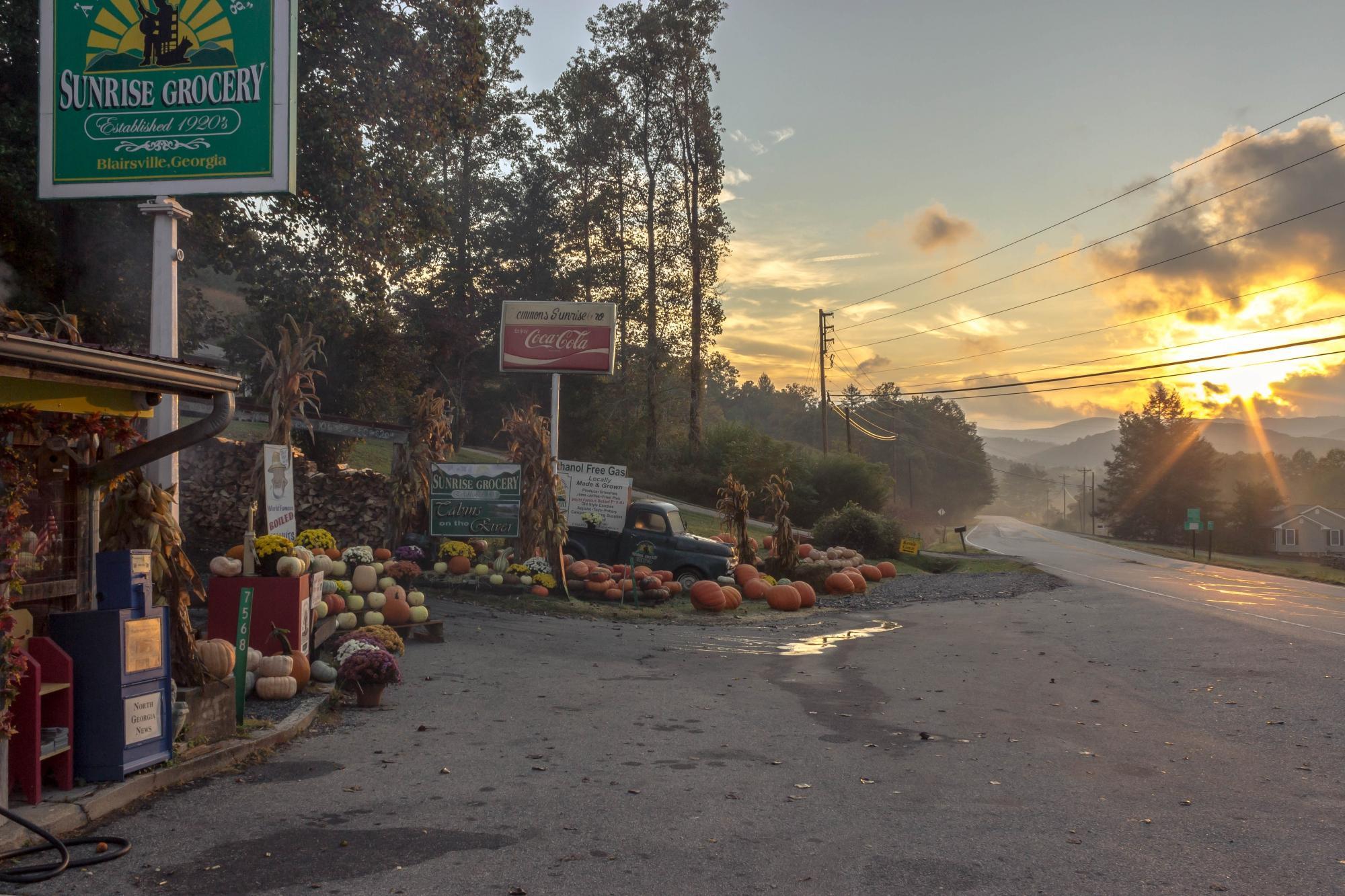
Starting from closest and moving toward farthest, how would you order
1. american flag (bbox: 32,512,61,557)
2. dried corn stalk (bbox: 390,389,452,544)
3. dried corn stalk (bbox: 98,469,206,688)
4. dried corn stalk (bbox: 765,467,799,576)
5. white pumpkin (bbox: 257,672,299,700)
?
1. american flag (bbox: 32,512,61,557)
2. dried corn stalk (bbox: 98,469,206,688)
3. white pumpkin (bbox: 257,672,299,700)
4. dried corn stalk (bbox: 390,389,452,544)
5. dried corn stalk (bbox: 765,467,799,576)

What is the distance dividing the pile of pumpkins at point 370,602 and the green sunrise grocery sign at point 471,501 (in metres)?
4.11

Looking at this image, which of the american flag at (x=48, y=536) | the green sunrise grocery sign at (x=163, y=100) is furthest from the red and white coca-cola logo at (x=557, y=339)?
the american flag at (x=48, y=536)

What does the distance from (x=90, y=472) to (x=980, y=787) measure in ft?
20.9

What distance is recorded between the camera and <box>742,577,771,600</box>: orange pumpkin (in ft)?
72.4

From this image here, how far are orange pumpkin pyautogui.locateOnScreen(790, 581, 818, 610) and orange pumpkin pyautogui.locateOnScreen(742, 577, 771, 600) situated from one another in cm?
61

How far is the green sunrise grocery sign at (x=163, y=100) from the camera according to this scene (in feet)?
34.0

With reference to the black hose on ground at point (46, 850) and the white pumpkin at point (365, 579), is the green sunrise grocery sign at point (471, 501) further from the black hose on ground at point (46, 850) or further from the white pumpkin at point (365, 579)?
the black hose on ground at point (46, 850)

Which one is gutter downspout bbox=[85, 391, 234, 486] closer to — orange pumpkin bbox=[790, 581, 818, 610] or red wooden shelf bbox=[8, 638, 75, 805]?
red wooden shelf bbox=[8, 638, 75, 805]

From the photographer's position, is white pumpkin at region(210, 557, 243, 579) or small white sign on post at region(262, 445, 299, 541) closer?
white pumpkin at region(210, 557, 243, 579)

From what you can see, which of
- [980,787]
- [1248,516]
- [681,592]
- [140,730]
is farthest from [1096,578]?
[1248,516]

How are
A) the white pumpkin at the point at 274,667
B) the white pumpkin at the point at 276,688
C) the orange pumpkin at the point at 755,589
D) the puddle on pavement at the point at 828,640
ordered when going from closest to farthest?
the white pumpkin at the point at 276,688, the white pumpkin at the point at 274,667, the puddle on pavement at the point at 828,640, the orange pumpkin at the point at 755,589

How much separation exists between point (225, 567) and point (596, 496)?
11.8 meters

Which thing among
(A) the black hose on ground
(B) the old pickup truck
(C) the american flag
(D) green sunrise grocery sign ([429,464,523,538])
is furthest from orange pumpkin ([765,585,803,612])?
(A) the black hose on ground

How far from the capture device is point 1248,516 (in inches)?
3644
